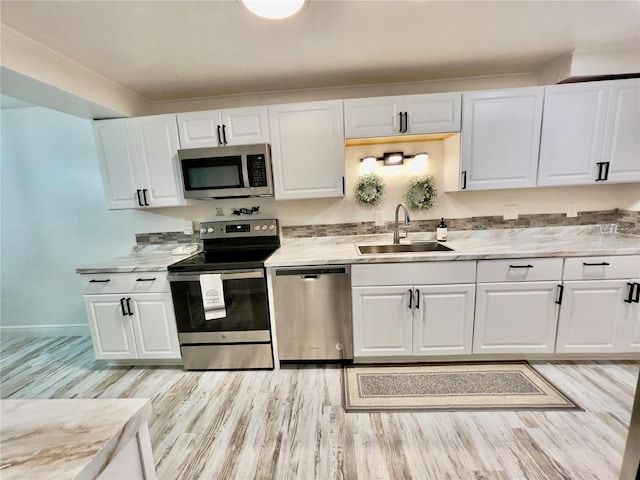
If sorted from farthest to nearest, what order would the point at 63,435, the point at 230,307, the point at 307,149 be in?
1. the point at 307,149
2. the point at 230,307
3. the point at 63,435

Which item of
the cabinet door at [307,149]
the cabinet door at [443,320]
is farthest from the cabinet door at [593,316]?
the cabinet door at [307,149]

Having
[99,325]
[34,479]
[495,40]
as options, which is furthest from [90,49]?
[495,40]

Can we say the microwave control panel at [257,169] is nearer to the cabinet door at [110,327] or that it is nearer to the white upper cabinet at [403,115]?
the white upper cabinet at [403,115]

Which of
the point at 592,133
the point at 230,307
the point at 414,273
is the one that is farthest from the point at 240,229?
the point at 592,133

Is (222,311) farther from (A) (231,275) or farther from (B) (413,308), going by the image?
(B) (413,308)

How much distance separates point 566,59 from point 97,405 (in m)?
3.38

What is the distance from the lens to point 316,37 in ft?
5.82

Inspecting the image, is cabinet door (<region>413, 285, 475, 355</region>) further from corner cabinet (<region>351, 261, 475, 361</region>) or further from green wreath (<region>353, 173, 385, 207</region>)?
green wreath (<region>353, 173, 385, 207</region>)

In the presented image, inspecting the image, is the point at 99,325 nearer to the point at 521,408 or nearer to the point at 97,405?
the point at 97,405

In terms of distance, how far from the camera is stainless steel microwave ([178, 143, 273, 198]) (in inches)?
90.1

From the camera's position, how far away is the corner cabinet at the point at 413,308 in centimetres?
209

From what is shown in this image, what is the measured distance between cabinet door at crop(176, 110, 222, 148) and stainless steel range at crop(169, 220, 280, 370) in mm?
996

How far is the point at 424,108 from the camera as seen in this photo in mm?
2207

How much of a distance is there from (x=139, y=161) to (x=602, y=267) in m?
3.80
